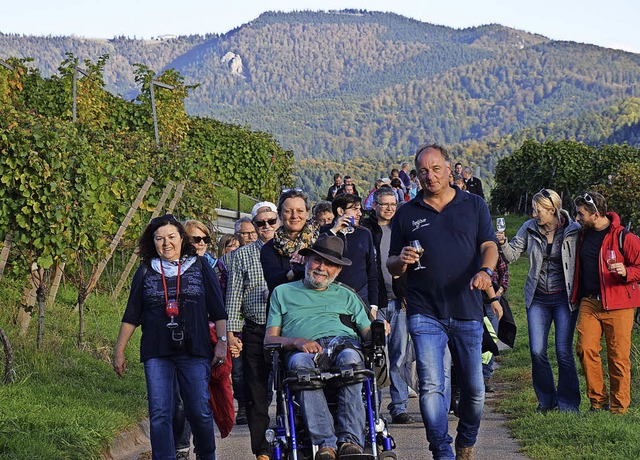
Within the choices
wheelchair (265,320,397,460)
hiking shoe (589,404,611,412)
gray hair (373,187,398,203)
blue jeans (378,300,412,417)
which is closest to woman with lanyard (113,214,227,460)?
wheelchair (265,320,397,460)

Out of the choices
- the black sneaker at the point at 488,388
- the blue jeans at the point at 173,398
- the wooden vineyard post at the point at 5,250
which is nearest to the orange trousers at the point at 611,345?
the black sneaker at the point at 488,388

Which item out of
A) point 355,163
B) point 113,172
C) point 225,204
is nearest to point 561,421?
point 113,172

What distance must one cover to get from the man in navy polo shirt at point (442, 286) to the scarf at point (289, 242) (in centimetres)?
86

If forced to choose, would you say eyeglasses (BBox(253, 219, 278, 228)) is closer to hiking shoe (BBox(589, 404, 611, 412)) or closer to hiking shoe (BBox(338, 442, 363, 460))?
hiking shoe (BBox(338, 442, 363, 460))

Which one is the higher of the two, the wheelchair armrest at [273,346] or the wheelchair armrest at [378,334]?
the wheelchair armrest at [378,334]

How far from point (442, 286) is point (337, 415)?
112 centimetres

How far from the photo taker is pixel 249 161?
3703 cm

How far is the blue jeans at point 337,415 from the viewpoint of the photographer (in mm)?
6832

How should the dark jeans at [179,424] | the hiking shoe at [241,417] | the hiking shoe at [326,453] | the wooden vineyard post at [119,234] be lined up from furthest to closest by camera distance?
the wooden vineyard post at [119,234]
the hiking shoe at [241,417]
the dark jeans at [179,424]
the hiking shoe at [326,453]

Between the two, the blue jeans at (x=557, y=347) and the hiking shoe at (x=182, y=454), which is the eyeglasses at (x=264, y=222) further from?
the blue jeans at (x=557, y=347)

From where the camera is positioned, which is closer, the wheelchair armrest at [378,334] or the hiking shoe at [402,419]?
the wheelchair armrest at [378,334]

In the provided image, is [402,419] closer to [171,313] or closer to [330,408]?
[330,408]

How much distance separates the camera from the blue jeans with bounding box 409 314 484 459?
24.5 feet

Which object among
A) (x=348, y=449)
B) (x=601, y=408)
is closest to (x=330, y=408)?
(x=348, y=449)
